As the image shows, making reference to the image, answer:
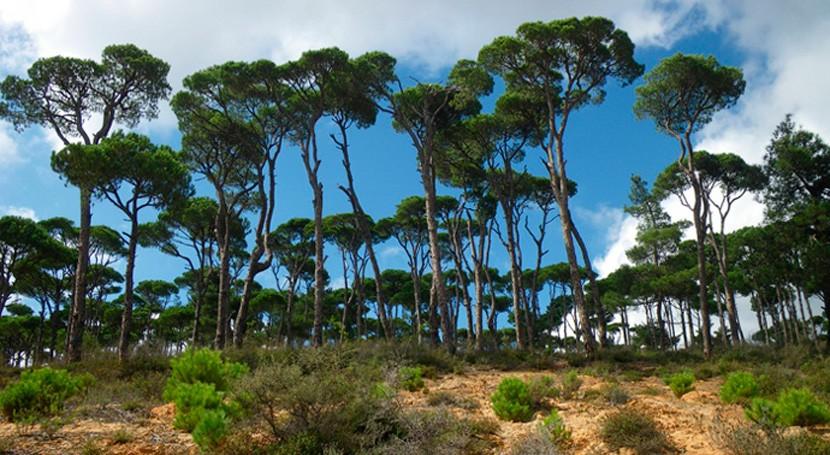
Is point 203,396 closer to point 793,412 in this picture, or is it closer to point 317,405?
point 317,405

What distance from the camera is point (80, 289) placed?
15500 mm

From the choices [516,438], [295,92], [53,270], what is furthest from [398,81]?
[53,270]

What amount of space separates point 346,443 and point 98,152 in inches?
558

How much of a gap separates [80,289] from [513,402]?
43.2ft

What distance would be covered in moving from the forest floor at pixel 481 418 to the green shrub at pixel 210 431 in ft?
1.21

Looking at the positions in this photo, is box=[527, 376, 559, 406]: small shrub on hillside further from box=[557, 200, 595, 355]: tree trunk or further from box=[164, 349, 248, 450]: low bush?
box=[557, 200, 595, 355]: tree trunk

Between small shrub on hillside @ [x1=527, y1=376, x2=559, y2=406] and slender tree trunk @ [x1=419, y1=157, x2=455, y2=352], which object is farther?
slender tree trunk @ [x1=419, y1=157, x2=455, y2=352]

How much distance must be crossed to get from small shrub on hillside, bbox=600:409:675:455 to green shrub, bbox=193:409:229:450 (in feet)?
14.9

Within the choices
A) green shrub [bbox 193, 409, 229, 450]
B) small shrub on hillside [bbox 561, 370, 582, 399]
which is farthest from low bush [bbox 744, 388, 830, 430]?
green shrub [bbox 193, 409, 229, 450]

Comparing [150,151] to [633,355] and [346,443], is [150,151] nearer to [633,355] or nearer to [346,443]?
[346,443]

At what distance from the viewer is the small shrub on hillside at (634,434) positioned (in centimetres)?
643

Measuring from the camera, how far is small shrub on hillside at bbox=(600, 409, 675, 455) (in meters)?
6.43

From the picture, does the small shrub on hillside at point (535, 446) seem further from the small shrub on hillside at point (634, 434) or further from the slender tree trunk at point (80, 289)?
the slender tree trunk at point (80, 289)

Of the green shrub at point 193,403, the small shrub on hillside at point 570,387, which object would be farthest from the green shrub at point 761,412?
the green shrub at point 193,403
